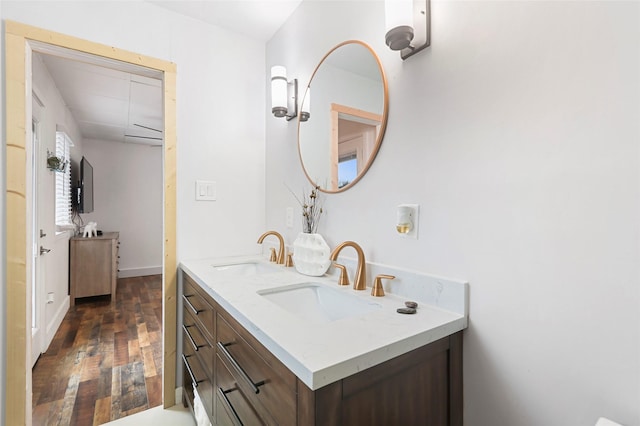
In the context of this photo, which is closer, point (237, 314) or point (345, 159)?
point (237, 314)

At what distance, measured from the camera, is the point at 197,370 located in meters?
1.48

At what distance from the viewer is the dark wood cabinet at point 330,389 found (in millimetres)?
679

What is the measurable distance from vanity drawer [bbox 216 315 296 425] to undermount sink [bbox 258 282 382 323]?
23 centimetres

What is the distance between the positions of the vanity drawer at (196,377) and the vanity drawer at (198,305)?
7.8 inches

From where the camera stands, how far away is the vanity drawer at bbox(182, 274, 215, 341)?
1279 mm

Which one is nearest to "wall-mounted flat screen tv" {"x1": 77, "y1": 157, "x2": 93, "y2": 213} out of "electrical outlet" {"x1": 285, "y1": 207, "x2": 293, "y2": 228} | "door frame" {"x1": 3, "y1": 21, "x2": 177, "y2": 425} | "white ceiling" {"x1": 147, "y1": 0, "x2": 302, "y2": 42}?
"door frame" {"x1": 3, "y1": 21, "x2": 177, "y2": 425}

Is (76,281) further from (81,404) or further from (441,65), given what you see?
(441,65)

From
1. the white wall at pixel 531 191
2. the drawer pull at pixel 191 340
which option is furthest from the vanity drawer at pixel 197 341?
the white wall at pixel 531 191

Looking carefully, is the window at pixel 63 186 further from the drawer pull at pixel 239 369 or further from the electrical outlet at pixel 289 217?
the drawer pull at pixel 239 369

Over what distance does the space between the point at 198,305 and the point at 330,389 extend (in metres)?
1.01

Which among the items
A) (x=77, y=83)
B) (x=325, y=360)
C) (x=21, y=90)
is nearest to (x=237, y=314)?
(x=325, y=360)

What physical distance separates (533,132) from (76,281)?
476 centimetres

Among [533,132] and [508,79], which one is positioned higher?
[508,79]

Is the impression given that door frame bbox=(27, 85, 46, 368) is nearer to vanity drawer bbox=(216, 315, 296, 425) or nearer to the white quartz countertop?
the white quartz countertop
